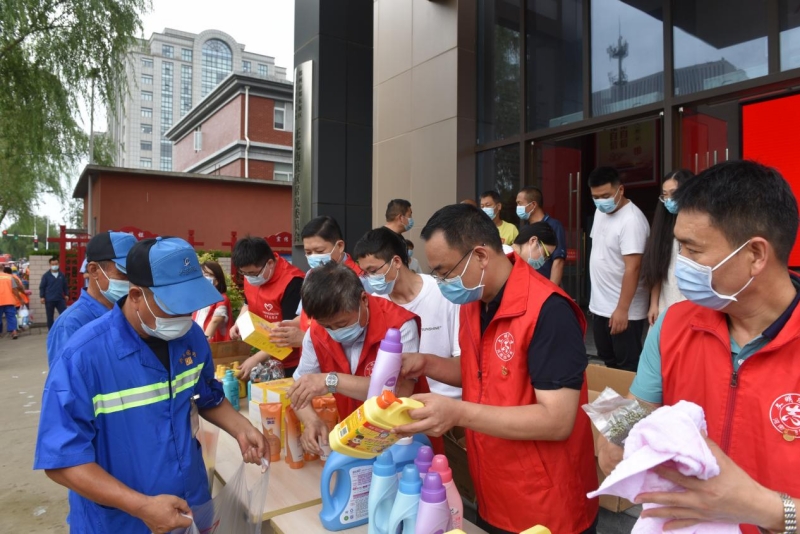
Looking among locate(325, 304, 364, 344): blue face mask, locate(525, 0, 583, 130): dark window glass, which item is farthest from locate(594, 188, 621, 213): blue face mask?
locate(525, 0, 583, 130): dark window glass

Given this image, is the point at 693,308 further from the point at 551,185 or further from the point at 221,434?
the point at 551,185

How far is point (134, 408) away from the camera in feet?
5.11

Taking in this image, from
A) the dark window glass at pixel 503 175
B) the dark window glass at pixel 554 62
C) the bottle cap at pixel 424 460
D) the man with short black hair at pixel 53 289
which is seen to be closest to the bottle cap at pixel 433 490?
the bottle cap at pixel 424 460

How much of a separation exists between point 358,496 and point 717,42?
5239 mm

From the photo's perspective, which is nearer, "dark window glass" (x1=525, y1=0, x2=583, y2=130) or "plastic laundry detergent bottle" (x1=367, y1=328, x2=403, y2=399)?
"plastic laundry detergent bottle" (x1=367, y1=328, x2=403, y2=399)

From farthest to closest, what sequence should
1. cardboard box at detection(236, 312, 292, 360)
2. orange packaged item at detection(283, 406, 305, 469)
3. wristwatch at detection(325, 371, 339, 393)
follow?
1. cardboard box at detection(236, 312, 292, 360)
2. orange packaged item at detection(283, 406, 305, 469)
3. wristwatch at detection(325, 371, 339, 393)

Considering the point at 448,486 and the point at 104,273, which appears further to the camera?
the point at 104,273

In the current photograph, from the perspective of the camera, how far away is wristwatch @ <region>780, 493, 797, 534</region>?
0.93m

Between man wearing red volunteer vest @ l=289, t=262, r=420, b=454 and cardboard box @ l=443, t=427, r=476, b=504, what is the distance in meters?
0.46

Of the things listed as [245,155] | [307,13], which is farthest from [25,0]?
A: [245,155]

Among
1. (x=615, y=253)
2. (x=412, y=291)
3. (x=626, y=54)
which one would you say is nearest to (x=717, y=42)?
(x=626, y=54)

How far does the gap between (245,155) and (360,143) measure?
17.3 metres

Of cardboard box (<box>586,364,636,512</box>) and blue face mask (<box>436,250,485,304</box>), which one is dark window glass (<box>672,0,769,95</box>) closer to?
cardboard box (<box>586,364,636,512</box>)

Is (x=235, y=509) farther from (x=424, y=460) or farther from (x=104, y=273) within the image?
(x=104, y=273)
